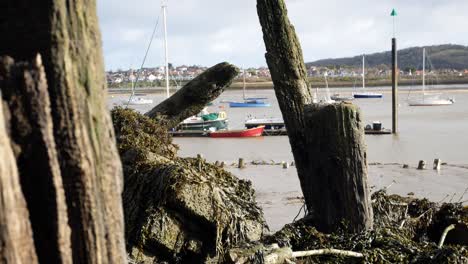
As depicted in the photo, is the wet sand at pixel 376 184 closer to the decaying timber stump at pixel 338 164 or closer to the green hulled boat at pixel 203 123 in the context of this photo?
the decaying timber stump at pixel 338 164

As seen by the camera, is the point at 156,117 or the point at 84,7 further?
the point at 156,117

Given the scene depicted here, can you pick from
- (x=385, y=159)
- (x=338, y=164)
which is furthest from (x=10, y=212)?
(x=385, y=159)

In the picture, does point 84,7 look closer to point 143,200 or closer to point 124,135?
point 143,200

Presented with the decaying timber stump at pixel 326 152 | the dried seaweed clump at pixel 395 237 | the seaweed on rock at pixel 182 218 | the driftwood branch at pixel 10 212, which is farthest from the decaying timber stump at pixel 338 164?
the driftwood branch at pixel 10 212

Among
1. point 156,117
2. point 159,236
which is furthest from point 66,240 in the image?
point 156,117

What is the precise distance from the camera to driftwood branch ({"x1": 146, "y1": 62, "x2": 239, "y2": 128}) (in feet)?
29.7

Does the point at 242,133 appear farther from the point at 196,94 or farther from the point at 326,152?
the point at 326,152

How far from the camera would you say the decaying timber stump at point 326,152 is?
21.0ft

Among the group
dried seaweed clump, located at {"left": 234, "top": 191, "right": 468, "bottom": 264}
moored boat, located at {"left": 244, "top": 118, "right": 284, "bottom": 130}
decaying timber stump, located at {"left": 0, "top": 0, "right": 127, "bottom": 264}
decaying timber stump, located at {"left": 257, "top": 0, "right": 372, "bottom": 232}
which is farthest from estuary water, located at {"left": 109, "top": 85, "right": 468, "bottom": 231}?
decaying timber stump, located at {"left": 0, "top": 0, "right": 127, "bottom": 264}

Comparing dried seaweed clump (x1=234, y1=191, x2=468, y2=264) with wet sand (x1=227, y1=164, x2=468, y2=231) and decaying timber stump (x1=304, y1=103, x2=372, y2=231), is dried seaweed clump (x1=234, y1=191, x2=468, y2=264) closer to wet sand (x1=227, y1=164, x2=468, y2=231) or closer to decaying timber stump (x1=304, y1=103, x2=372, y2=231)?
decaying timber stump (x1=304, y1=103, x2=372, y2=231)

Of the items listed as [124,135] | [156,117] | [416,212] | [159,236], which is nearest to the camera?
[159,236]

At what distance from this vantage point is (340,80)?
173125mm

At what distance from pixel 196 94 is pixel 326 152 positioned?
11.3 feet

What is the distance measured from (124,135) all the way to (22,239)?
6400mm
